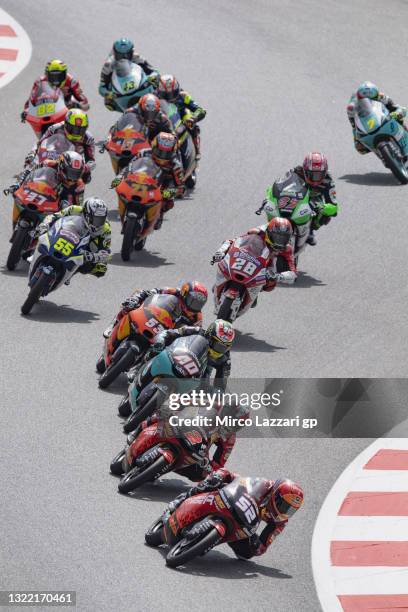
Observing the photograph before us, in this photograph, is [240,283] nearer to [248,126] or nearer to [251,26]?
[248,126]

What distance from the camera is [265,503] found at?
495 inches

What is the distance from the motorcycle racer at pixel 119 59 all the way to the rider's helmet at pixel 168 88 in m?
0.89

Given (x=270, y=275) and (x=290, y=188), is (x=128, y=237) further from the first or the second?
(x=270, y=275)

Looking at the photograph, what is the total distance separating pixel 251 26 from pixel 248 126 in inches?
257

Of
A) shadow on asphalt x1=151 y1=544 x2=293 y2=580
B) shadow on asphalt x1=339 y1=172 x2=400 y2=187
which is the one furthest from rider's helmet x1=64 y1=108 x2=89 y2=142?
shadow on asphalt x1=151 y1=544 x2=293 y2=580

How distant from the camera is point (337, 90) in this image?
31.2 metres

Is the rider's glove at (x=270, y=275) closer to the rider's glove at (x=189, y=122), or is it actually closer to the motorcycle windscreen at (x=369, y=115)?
the rider's glove at (x=189, y=122)

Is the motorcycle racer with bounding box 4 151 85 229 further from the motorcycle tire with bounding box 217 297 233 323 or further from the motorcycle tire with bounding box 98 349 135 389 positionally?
the motorcycle tire with bounding box 98 349 135 389

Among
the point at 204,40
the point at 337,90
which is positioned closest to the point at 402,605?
the point at 337,90

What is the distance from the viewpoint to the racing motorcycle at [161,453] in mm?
13359

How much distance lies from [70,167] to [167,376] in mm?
6192

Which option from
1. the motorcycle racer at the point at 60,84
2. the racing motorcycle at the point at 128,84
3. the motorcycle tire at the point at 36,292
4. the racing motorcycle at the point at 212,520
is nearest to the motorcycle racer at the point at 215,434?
the racing motorcycle at the point at 212,520

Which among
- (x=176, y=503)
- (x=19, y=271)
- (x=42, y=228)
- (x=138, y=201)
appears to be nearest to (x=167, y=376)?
(x=176, y=503)

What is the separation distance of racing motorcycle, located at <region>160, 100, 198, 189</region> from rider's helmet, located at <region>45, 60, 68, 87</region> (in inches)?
65.9
